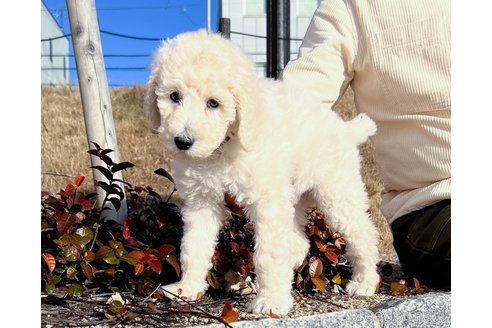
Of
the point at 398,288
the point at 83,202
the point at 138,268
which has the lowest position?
the point at 398,288

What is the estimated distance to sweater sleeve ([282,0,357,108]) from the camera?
3.36 m

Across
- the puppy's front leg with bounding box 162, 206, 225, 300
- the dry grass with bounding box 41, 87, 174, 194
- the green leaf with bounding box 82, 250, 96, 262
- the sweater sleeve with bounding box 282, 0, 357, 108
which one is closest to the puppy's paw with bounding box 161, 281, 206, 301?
the puppy's front leg with bounding box 162, 206, 225, 300

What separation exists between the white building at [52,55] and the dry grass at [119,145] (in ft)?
5.04

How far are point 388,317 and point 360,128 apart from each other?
995mm

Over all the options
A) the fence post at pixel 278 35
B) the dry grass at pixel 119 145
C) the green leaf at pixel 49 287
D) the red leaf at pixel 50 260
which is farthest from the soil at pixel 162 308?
the fence post at pixel 278 35

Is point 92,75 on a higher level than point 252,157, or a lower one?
higher

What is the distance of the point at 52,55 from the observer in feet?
42.6

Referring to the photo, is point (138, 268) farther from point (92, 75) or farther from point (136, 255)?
point (92, 75)

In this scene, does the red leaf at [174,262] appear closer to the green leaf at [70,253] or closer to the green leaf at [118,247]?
the green leaf at [118,247]

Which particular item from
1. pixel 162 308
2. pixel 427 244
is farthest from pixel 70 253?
pixel 427 244

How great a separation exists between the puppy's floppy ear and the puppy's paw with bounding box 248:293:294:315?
865 mm

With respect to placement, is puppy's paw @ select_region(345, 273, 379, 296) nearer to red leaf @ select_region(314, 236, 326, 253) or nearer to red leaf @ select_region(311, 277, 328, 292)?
red leaf @ select_region(311, 277, 328, 292)

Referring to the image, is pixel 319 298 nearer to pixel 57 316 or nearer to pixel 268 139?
pixel 268 139

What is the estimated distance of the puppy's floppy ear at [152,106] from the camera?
2.64 m
